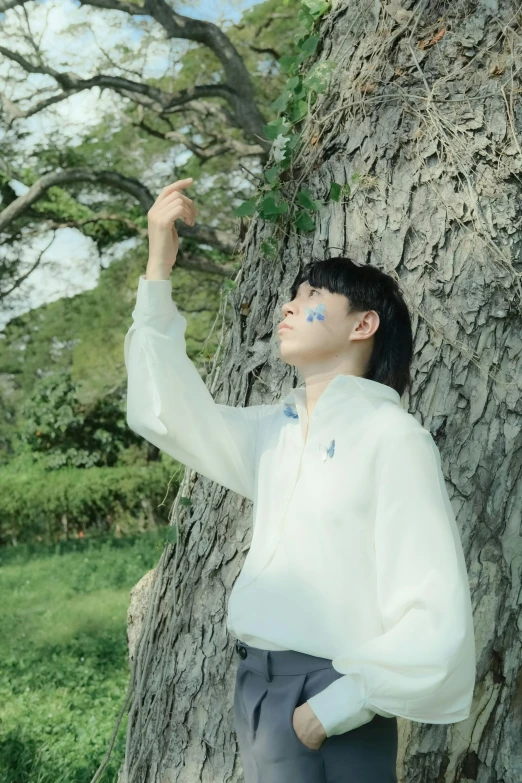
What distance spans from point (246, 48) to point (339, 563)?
11882mm

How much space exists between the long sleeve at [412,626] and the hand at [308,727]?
0.05 feet

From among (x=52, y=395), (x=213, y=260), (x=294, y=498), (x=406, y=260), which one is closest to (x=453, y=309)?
(x=406, y=260)

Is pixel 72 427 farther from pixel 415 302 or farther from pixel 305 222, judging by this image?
pixel 415 302

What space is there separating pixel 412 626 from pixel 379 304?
779 mm

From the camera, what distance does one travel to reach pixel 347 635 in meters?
1.71

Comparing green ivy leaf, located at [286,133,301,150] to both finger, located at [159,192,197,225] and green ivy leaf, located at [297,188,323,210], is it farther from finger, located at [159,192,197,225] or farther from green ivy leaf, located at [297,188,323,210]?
finger, located at [159,192,197,225]

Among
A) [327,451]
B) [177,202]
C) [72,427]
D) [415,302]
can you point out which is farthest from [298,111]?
[72,427]

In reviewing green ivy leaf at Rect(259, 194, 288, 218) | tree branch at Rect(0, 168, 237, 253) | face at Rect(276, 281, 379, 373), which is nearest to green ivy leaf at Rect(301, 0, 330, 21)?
green ivy leaf at Rect(259, 194, 288, 218)

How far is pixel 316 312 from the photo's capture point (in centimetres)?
196

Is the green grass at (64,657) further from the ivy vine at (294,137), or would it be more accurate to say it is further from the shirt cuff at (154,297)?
the shirt cuff at (154,297)

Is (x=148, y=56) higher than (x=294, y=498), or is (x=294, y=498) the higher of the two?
(x=148, y=56)

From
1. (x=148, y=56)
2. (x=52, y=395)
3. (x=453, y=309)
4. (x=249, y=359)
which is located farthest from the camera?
(x=52, y=395)

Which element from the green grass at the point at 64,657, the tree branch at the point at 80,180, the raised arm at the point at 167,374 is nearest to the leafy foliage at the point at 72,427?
the green grass at the point at 64,657

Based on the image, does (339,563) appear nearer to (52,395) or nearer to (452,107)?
(452,107)
